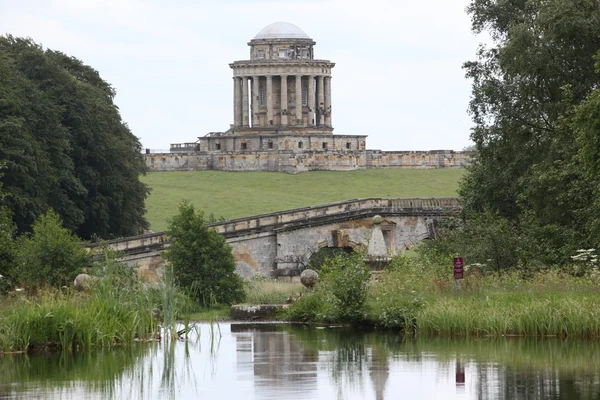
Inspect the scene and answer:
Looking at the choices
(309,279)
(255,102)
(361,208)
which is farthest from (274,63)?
(309,279)

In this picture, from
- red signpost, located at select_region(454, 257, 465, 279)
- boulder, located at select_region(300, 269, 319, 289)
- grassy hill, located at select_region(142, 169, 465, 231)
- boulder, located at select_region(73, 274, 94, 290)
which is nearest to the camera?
boulder, located at select_region(73, 274, 94, 290)

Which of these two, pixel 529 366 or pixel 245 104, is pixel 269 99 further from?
pixel 529 366

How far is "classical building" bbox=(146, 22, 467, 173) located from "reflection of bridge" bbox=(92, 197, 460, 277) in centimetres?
5471

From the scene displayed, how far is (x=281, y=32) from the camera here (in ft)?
475

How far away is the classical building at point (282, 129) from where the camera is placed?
121750 mm

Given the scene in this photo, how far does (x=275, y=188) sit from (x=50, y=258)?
6922cm

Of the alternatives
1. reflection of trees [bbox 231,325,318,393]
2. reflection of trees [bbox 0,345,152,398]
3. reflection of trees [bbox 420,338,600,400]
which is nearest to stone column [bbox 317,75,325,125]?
reflection of trees [bbox 231,325,318,393]

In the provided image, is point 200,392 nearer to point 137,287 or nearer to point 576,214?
point 137,287

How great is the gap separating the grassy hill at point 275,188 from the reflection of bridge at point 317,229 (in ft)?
86.4

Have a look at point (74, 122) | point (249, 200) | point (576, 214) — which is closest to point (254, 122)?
point (249, 200)

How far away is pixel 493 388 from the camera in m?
22.8

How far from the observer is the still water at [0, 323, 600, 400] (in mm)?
22859

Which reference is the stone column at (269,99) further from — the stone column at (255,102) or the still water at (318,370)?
the still water at (318,370)

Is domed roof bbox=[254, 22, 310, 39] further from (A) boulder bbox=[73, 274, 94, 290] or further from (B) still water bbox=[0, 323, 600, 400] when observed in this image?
(B) still water bbox=[0, 323, 600, 400]
